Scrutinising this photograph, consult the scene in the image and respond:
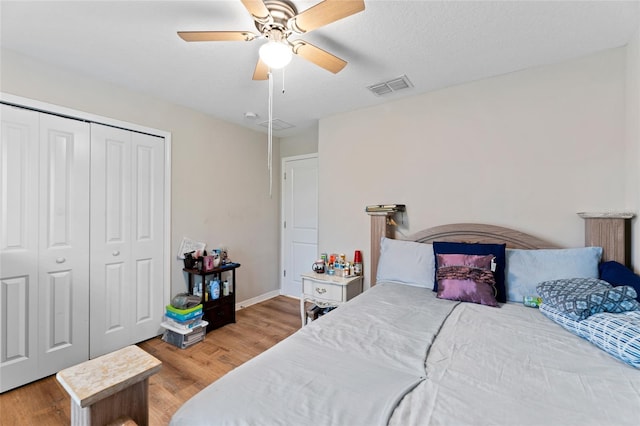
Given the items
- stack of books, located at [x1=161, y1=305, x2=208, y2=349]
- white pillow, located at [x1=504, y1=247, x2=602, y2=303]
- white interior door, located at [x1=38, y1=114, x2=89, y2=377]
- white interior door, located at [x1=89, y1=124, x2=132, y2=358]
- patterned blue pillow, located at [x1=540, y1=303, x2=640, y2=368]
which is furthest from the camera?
stack of books, located at [x1=161, y1=305, x2=208, y2=349]

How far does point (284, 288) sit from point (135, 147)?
2691mm

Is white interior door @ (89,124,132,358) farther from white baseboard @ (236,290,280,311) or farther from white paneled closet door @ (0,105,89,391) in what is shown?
white baseboard @ (236,290,280,311)

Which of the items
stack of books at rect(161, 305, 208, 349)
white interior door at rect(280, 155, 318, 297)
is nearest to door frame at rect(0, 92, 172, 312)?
stack of books at rect(161, 305, 208, 349)

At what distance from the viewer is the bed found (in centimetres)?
83

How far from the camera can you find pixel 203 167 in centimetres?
320

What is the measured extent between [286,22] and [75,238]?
92.1 inches

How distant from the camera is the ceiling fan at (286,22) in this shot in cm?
129

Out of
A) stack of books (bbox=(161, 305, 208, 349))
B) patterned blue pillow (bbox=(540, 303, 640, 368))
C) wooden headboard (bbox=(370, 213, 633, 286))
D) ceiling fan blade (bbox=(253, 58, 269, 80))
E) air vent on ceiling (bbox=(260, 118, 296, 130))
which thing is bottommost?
stack of books (bbox=(161, 305, 208, 349))

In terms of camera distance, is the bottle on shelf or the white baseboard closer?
the bottle on shelf

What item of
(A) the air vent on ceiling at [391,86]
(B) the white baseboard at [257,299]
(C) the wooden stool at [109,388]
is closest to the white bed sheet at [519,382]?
(C) the wooden stool at [109,388]

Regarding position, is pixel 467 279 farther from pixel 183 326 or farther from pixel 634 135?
pixel 183 326

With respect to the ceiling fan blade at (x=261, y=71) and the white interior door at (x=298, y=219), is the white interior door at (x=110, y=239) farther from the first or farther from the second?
the white interior door at (x=298, y=219)

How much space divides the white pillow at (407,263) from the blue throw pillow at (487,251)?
0.33 feet

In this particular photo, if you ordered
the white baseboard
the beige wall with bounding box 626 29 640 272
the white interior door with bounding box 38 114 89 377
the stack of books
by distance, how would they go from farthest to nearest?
the white baseboard < the stack of books < the white interior door with bounding box 38 114 89 377 < the beige wall with bounding box 626 29 640 272
